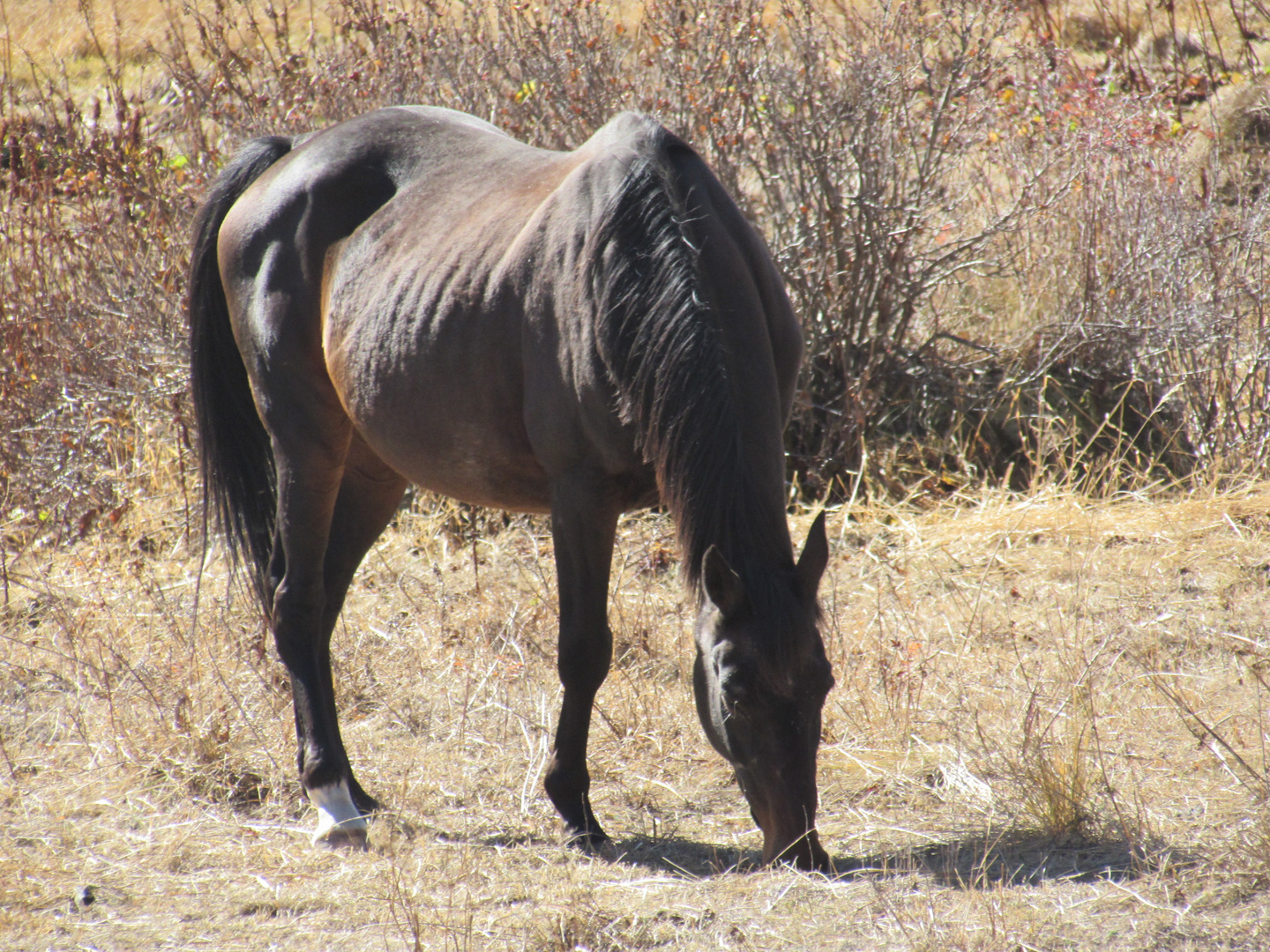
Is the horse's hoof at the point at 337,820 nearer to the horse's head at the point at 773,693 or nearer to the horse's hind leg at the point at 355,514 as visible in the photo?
the horse's hind leg at the point at 355,514

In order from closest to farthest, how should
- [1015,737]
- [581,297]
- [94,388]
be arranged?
[581,297], [1015,737], [94,388]

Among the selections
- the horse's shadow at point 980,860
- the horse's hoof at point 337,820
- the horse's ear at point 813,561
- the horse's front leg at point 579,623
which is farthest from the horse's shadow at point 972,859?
the horse's ear at point 813,561

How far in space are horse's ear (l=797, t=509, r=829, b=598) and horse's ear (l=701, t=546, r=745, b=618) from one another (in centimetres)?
15

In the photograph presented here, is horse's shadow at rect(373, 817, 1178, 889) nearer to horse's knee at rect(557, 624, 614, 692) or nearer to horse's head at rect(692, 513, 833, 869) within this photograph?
horse's head at rect(692, 513, 833, 869)

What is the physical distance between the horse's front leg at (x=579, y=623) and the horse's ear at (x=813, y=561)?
0.56 meters

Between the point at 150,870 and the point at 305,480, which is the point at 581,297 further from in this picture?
the point at 150,870

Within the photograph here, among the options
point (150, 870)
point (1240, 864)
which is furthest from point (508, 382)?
point (1240, 864)

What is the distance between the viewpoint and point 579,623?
292cm

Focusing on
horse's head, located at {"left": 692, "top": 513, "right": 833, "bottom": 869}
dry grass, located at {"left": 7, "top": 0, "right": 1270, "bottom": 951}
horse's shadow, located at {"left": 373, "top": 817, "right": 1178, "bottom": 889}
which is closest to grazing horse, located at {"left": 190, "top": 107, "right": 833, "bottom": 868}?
horse's head, located at {"left": 692, "top": 513, "right": 833, "bottom": 869}

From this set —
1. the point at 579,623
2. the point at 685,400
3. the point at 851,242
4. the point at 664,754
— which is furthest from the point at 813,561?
the point at 851,242

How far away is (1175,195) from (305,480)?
4.89m

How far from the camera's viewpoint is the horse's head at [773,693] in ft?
7.88

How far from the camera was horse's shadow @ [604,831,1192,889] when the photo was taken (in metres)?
2.54

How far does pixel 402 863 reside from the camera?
295 cm
